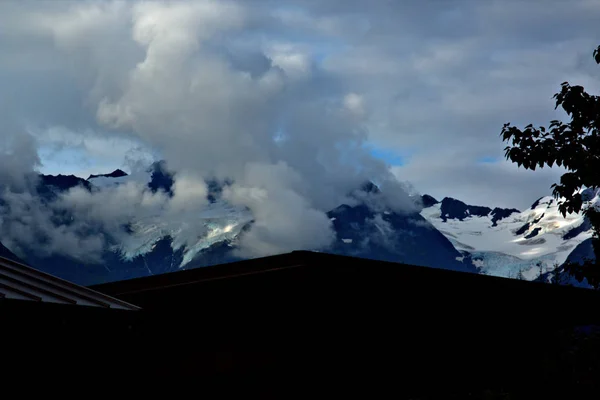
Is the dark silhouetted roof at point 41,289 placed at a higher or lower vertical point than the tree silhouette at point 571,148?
lower

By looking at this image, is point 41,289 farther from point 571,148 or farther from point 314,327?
point 571,148

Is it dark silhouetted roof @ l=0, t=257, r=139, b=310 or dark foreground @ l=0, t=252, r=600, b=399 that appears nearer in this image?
dark silhouetted roof @ l=0, t=257, r=139, b=310

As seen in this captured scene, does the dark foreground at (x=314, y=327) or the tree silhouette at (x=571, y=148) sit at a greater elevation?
the tree silhouette at (x=571, y=148)

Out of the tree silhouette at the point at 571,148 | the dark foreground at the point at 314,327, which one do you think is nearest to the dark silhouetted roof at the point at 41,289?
the dark foreground at the point at 314,327

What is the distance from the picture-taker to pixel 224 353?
13.4m

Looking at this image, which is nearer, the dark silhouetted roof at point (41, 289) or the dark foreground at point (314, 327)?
the dark silhouetted roof at point (41, 289)

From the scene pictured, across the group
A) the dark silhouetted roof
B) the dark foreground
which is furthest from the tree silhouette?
the dark silhouetted roof

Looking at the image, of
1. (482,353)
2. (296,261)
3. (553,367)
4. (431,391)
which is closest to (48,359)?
(296,261)

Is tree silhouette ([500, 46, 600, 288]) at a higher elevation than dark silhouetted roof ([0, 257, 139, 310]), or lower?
higher

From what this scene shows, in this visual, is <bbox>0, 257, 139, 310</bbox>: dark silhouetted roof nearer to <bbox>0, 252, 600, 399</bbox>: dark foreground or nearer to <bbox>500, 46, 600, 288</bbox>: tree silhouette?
<bbox>0, 252, 600, 399</bbox>: dark foreground

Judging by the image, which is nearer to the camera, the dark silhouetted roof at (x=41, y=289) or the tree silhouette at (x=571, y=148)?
the dark silhouetted roof at (x=41, y=289)

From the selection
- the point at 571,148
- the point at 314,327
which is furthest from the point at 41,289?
the point at 571,148

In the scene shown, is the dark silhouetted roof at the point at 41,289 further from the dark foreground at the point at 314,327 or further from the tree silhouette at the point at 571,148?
the tree silhouette at the point at 571,148

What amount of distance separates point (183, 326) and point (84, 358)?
399 cm
